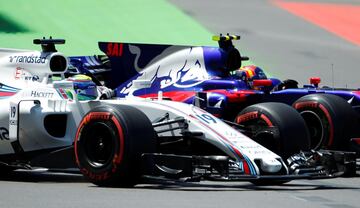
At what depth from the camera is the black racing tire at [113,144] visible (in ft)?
32.8

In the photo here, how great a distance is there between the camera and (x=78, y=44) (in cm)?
2700

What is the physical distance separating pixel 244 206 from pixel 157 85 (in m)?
7.71

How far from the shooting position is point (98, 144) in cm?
1043

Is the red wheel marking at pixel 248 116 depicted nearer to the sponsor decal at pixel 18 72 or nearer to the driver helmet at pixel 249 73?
the sponsor decal at pixel 18 72

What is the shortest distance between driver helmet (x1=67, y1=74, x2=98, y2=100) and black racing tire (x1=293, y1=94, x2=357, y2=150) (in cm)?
294

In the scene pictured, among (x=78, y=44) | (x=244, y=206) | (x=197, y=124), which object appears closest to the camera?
(x=244, y=206)

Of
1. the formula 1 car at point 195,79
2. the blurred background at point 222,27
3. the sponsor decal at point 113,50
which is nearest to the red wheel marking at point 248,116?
the formula 1 car at point 195,79

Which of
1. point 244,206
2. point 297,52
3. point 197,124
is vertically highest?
point 297,52

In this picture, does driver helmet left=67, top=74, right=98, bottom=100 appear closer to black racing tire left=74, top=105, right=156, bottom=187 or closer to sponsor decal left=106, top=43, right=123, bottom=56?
sponsor decal left=106, top=43, right=123, bottom=56

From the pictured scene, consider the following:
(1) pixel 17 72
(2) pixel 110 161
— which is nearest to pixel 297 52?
(1) pixel 17 72

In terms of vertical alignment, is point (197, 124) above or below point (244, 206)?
above

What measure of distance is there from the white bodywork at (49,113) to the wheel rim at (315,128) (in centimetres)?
264

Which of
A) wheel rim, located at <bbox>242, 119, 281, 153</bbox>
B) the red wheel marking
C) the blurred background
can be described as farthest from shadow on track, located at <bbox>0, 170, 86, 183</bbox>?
the blurred background

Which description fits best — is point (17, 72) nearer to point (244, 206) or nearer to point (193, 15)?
point (244, 206)
